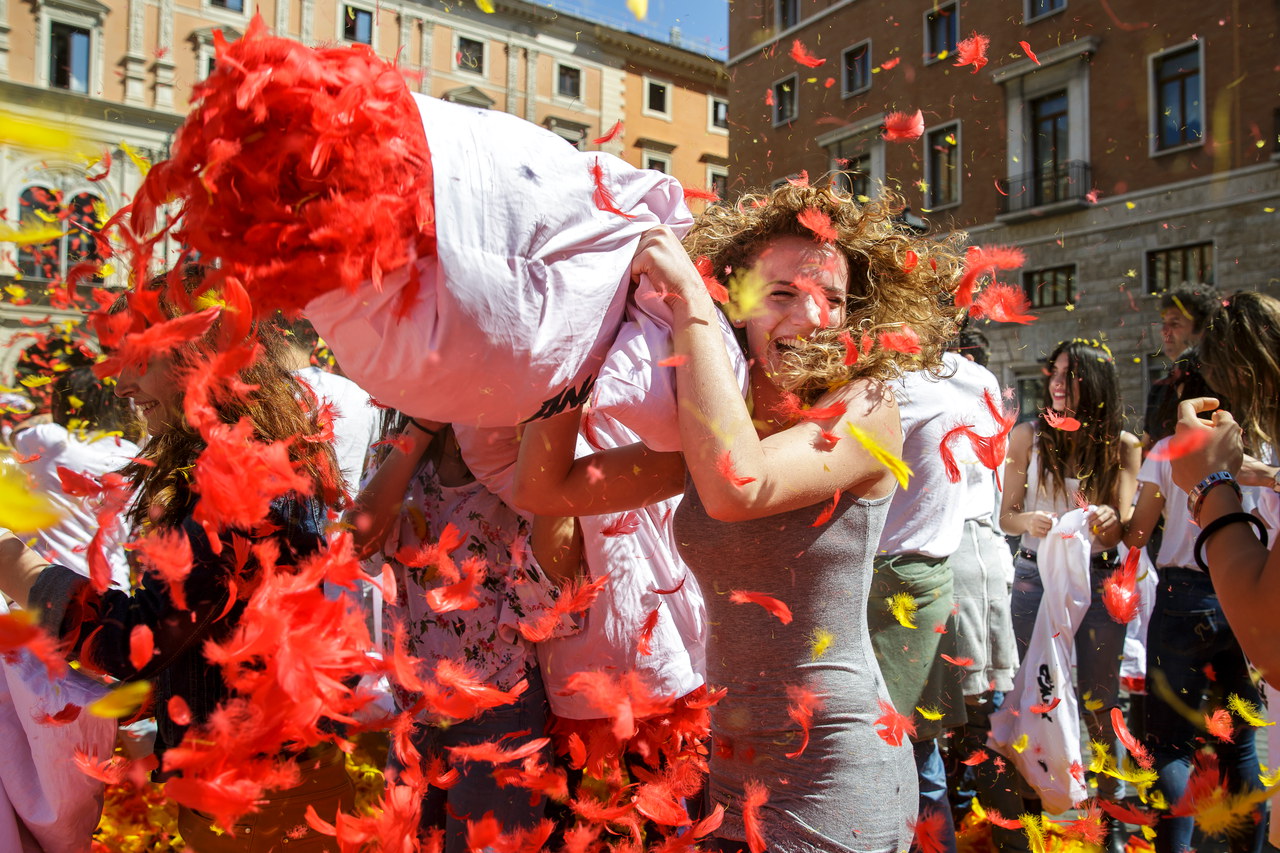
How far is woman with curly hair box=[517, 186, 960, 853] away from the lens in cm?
135

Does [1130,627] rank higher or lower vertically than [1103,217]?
lower

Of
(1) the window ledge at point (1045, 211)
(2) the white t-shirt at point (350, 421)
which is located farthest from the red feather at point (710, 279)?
(1) the window ledge at point (1045, 211)

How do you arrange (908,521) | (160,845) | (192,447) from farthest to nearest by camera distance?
1. (908,521)
2. (160,845)
3. (192,447)

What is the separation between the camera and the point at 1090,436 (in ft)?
11.6

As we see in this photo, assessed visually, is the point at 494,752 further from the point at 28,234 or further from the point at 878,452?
the point at 28,234

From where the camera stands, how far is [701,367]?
1.32m

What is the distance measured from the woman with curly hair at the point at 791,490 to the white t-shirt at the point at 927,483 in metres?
1.08

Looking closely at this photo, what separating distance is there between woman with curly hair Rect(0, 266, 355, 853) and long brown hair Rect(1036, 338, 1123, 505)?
2875 mm

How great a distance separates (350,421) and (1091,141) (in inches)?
535

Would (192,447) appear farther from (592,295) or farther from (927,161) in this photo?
(927,161)

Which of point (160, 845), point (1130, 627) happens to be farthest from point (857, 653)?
point (1130, 627)

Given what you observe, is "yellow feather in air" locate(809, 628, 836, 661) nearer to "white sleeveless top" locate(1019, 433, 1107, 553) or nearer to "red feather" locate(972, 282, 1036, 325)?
"red feather" locate(972, 282, 1036, 325)

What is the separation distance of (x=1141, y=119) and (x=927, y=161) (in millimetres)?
2894

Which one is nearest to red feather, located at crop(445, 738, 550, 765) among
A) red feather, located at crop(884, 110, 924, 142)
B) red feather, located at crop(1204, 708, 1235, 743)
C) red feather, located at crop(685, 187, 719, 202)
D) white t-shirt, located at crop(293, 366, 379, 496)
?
red feather, located at crop(685, 187, 719, 202)
